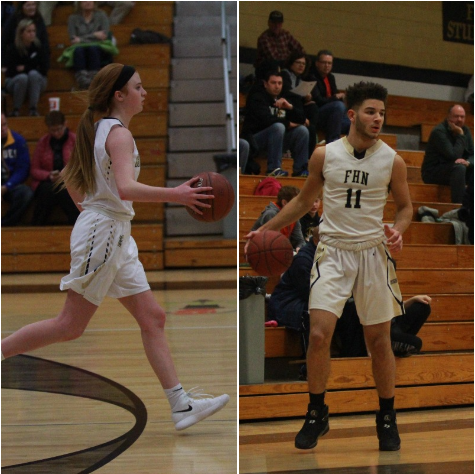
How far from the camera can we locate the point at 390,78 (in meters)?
9.45

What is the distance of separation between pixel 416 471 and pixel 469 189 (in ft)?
13.4

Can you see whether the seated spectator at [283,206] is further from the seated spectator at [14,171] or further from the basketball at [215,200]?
the seated spectator at [14,171]

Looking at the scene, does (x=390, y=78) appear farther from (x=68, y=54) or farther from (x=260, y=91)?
(x=68, y=54)

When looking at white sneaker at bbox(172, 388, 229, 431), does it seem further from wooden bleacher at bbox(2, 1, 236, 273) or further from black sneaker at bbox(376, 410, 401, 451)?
wooden bleacher at bbox(2, 1, 236, 273)

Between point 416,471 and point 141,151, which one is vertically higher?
point 141,151

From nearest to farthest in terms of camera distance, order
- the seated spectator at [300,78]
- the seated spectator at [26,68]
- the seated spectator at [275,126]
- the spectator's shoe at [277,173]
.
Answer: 1. the spectator's shoe at [277,173]
2. the seated spectator at [275,126]
3. the seated spectator at [300,78]
4. the seated spectator at [26,68]

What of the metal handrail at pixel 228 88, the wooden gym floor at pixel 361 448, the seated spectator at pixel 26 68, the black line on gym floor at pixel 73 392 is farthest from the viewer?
the seated spectator at pixel 26 68

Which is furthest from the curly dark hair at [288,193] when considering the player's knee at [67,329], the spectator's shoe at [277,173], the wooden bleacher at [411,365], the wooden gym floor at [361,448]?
the player's knee at [67,329]

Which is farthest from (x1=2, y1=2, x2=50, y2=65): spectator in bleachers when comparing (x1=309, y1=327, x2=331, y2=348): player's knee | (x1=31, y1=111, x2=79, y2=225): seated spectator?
(x1=309, y1=327, x2=331, y2=348): player's knee

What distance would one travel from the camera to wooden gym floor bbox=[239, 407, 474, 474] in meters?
2.77

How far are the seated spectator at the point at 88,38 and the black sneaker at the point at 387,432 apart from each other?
699 centimetres

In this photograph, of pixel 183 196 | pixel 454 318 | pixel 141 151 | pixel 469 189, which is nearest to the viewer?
pixel 183 196

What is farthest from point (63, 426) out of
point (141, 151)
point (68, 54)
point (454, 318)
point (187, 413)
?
point (68, 54)

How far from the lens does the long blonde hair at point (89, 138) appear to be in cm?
291
